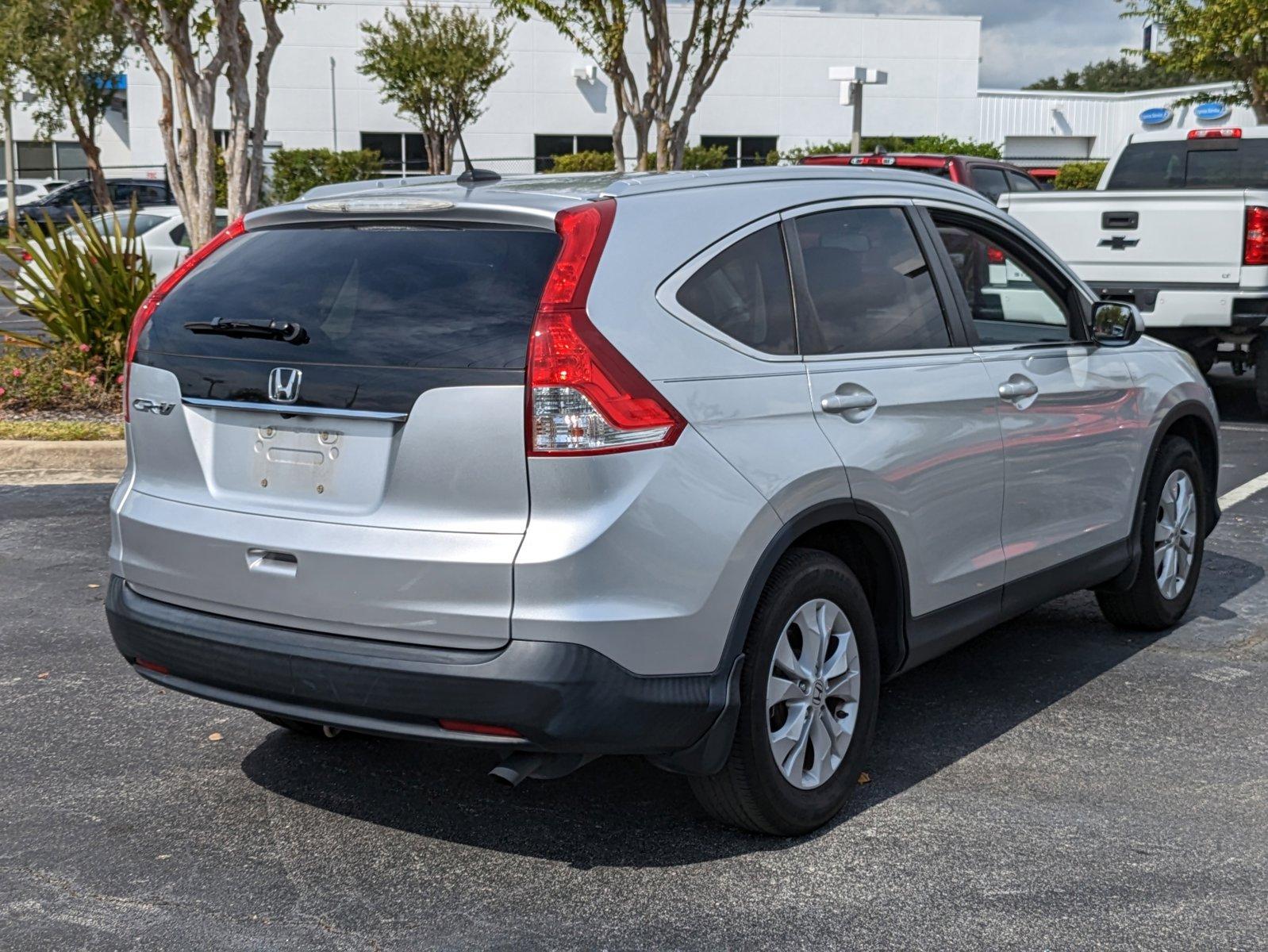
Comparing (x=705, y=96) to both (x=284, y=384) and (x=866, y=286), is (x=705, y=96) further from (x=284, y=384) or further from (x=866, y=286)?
(x=284, y=384)

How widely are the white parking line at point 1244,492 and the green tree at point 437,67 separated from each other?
3175 centimetres

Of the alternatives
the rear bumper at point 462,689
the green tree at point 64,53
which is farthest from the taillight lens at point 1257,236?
the green tree at point 64,53

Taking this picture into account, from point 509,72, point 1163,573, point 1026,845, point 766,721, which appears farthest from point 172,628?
point 509,72

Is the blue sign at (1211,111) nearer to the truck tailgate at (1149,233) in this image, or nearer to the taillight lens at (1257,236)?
the truck tailgate at (1149,233)

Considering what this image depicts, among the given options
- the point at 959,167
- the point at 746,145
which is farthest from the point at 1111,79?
the point at 959,167

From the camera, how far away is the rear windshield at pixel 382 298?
359 cm

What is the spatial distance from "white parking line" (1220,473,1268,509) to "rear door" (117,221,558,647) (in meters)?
6.34

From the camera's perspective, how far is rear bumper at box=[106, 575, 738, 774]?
11.4 feet

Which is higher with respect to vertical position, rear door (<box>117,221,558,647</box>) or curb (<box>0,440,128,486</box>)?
rear door (<box>117,221,558,647</box>)

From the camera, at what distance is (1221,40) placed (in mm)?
26906

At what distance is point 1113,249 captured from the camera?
11766 millimetres

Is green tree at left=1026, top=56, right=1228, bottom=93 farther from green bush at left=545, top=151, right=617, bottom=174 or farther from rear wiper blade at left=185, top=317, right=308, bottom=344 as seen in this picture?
rear wiper blade at left=185, top=317, right=308, bottom=344

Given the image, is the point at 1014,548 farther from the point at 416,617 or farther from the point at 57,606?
the point at 57,606

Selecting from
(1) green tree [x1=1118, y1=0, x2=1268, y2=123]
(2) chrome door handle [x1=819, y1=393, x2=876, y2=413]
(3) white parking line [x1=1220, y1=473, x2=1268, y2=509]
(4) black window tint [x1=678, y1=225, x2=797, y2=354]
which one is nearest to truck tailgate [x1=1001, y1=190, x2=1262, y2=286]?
(3) white parking line [x1=1220, y1=473, x2=1268, y2=509]
